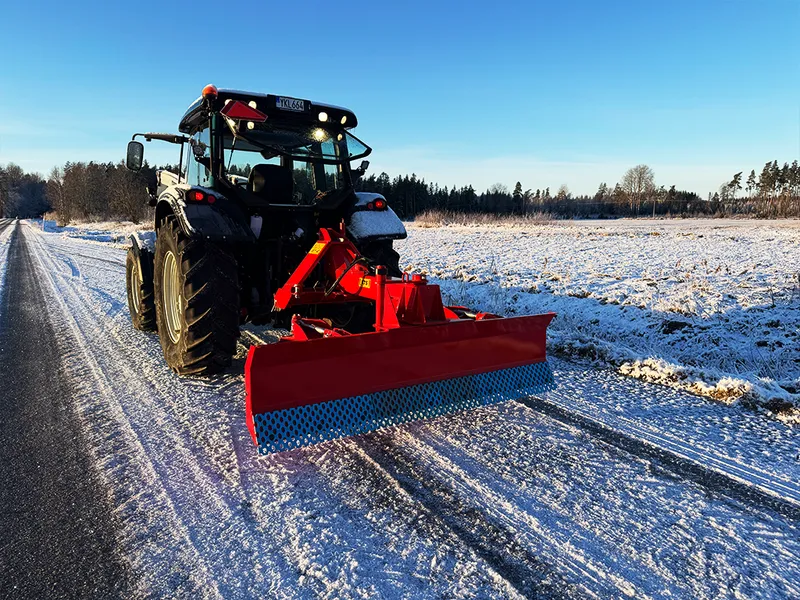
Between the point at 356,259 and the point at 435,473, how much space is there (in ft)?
5.71

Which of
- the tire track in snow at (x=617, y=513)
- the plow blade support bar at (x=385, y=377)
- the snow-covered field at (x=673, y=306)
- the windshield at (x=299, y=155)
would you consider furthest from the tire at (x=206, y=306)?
the snow-covered field at (x=673, y=306)

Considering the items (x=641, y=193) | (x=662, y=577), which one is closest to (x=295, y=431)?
(x=662, y=577)

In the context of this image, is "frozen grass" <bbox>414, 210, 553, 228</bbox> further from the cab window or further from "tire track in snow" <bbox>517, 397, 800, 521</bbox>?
"tire track in snow" <bbox>517, 397, 800, 521</bbox>

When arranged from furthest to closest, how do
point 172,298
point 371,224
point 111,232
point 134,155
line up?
1. point 111,232
2. point 134,155
3. point 371,224
4. point 172,298

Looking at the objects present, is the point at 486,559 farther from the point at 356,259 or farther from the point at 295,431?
the point at 356,259

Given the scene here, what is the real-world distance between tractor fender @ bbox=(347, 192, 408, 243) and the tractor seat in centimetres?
65

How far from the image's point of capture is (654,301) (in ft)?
19.8

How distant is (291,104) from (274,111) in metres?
0.17

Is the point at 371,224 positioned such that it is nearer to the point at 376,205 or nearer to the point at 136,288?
the point at 376,205

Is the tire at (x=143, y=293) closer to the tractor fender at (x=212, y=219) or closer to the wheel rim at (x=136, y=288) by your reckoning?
the wheel rim at (x=136, y=288)

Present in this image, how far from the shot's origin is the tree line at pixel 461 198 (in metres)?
43.3

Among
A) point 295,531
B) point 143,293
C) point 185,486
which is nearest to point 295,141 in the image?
point 143,293

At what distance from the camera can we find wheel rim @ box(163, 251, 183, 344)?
13.8 feet

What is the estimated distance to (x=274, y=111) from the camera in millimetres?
4523
